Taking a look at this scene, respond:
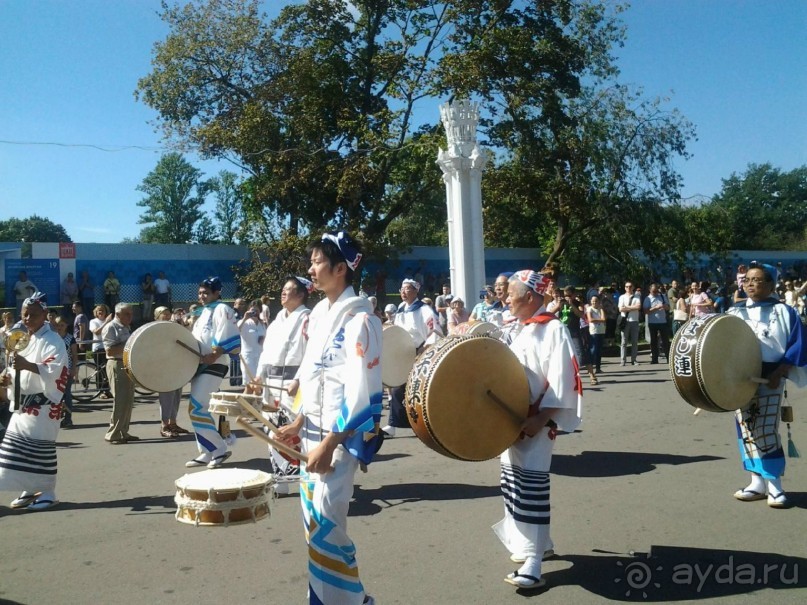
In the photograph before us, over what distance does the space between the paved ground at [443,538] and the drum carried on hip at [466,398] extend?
93 cm

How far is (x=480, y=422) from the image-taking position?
14.3 feet

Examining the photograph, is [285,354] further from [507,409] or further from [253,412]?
[253,412]

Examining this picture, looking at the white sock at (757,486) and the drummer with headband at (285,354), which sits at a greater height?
the drummer with headband at (285,354)

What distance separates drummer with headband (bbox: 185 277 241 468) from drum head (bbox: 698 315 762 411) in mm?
4787

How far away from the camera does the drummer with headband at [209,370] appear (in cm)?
799

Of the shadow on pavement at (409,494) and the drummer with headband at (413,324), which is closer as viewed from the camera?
the shadow on pavement at (409,494)

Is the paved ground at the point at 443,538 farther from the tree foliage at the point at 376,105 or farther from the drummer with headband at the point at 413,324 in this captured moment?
the tree foliage at the point at 376,105

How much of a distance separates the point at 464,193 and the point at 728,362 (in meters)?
12.6

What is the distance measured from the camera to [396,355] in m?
8.71

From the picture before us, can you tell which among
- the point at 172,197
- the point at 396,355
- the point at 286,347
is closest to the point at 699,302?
the point at 396,355

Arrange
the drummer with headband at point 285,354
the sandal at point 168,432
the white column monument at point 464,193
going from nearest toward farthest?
the drummer with headband at point 285,354 < the sandal at point 168,432 < the white column monument at point 464,193

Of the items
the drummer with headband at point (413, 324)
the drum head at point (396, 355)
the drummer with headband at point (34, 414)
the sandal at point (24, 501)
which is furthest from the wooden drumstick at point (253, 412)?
the drummer with headband at point (413, 324)

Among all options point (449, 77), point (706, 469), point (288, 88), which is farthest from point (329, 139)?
point (706, 469)

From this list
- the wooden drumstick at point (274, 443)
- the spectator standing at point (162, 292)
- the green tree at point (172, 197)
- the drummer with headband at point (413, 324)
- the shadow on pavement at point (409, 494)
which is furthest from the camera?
the green tree at point (172, 197)
